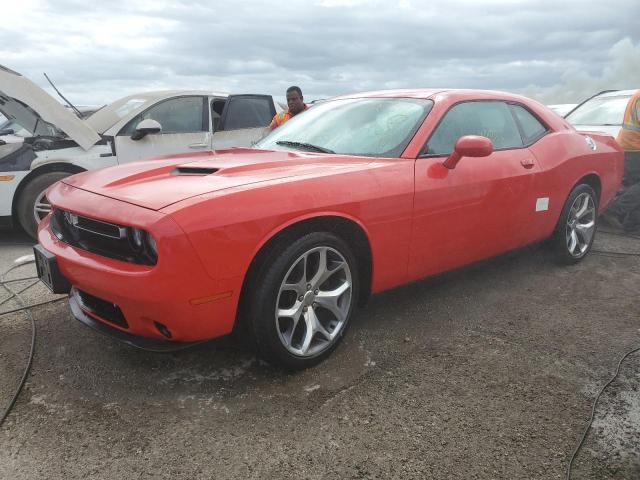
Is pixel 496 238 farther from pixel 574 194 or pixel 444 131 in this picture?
pixel 574 194

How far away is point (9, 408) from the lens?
2.37 meters

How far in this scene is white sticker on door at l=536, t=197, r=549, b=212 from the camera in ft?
12.7

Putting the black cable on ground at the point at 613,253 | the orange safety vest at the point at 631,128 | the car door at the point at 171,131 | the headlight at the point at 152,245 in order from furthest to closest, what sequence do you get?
the orange safety vest at the point at 631,128, the car door at the point at 171,131, the black cable on ground at the point at 613,253, the headlight at the point at 152,245

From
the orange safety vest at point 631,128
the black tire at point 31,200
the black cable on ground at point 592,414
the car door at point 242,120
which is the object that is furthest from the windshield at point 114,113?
the orange safety vest at point 631,128

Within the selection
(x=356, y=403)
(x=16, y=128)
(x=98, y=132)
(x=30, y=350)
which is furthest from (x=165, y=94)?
(x=356, y=403)

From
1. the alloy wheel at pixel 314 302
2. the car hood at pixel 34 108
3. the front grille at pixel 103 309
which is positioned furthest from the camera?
the car hood at pixel 34 108

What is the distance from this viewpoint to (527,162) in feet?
12.4

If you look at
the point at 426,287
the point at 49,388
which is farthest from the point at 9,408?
the point at 426,287

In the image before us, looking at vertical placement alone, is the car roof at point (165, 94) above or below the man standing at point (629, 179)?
above

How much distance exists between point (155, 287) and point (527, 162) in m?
2.78

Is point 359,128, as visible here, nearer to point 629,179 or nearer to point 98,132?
point 98,132

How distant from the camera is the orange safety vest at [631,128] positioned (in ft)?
21.6

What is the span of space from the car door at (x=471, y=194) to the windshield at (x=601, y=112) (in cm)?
425

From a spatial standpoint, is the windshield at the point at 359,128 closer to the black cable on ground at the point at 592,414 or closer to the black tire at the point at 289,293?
the black tire at the point at 289,293
